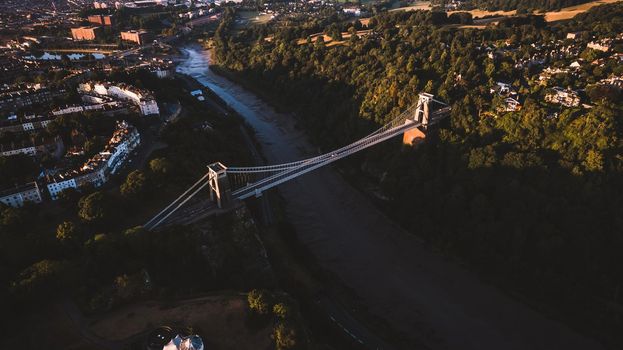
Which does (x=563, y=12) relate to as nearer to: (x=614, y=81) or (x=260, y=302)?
(x=614, y=81)

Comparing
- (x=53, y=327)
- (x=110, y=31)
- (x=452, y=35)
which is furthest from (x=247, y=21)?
(x=53, y=327)

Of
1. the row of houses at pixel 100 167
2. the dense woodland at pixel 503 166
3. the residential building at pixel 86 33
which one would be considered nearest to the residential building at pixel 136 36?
the residential building at pixel 86 33

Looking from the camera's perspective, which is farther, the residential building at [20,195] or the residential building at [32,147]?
the residential building at [32,147]

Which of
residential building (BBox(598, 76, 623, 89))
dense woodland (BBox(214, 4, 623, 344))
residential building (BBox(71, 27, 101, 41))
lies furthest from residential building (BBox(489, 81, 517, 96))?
residential building (BBox(71, 27, 101, 41))

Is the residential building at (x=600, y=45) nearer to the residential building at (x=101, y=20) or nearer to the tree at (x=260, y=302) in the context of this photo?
the tree at (x=260, y=302)

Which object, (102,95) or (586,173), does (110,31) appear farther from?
(586,173)

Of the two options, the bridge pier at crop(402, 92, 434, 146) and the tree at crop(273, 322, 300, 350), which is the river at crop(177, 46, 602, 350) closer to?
the bridge pier at crop(402, 92, 434, 146)
